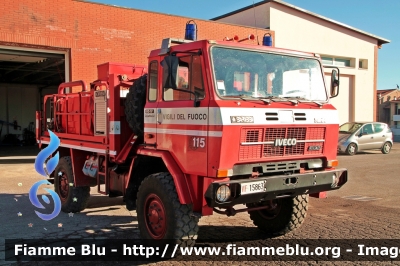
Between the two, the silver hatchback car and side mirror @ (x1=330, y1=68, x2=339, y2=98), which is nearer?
side mirror @ (x1=330, y1=68, x2=339, y2=98)

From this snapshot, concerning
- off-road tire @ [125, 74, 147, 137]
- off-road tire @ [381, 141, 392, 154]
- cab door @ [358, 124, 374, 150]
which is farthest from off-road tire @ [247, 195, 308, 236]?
off-road tire @ [381, 141, 392, 154]

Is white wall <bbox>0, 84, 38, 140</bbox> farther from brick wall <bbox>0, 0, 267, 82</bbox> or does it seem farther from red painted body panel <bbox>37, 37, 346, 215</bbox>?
red painted body panel <bbox>37, 37, 346, 215</bbox>

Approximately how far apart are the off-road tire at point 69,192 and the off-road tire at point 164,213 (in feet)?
8.68

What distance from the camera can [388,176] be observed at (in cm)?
1252

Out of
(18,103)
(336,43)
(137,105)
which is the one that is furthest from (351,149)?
(18,103)

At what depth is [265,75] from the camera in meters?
5.32

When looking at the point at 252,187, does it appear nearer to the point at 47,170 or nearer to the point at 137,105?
the point at 137,105

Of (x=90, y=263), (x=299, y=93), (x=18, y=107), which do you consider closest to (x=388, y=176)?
(x=299, y=93)

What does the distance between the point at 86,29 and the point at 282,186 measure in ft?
40.7

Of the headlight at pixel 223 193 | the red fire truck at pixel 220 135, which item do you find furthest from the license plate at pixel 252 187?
the headlight at pixel 223 193

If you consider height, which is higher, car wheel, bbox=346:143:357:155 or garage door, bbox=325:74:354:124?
garage door, bbox=325:74:354:124

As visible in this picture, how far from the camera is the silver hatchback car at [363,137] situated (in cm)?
1898

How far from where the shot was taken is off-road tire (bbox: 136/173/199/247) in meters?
4.89

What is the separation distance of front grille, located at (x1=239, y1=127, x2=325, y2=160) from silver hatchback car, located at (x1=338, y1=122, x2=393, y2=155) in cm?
1427
